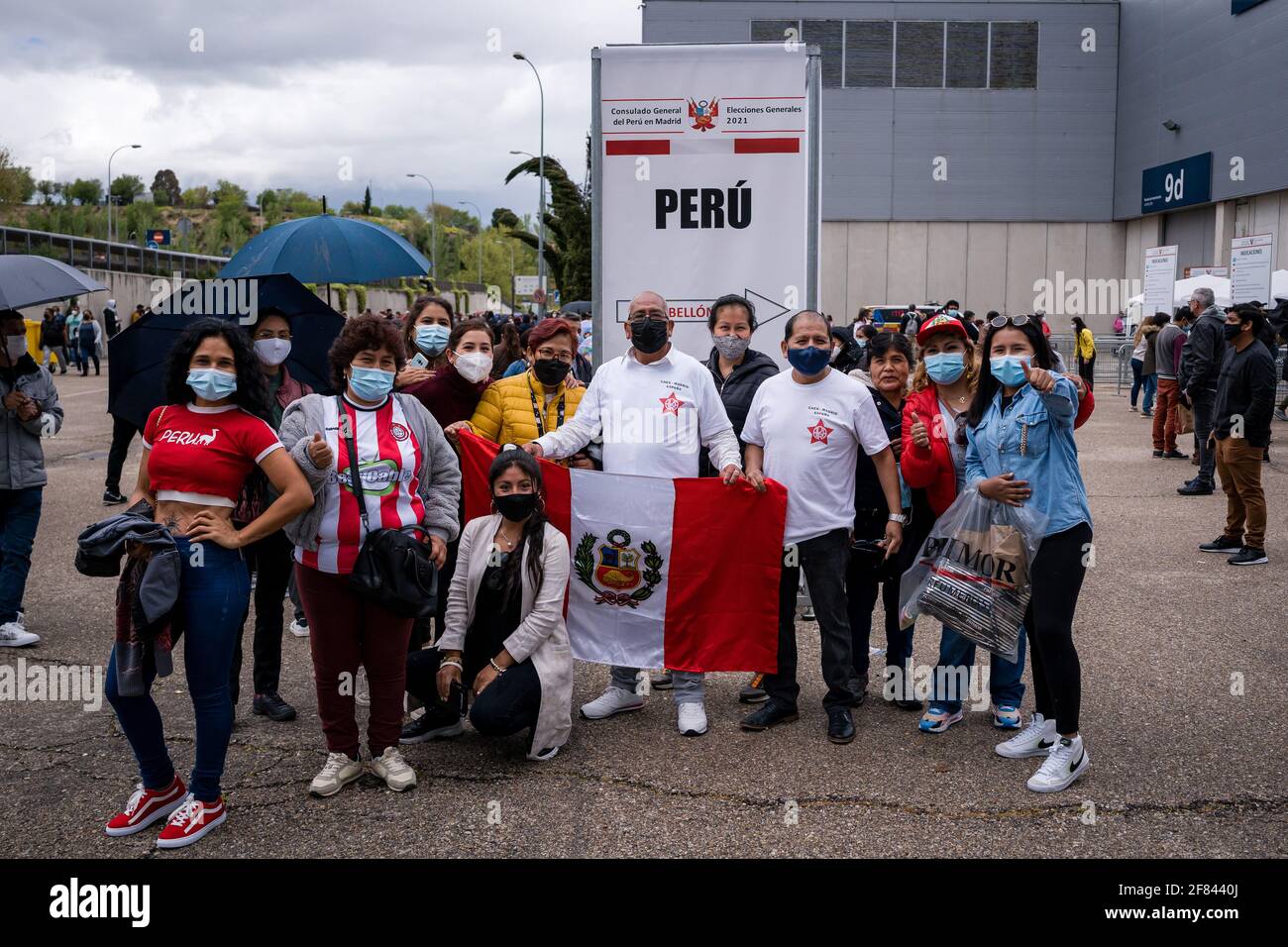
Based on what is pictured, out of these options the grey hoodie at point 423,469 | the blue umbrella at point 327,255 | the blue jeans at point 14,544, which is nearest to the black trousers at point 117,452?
the blue jeans at point 14,544

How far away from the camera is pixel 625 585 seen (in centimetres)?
590

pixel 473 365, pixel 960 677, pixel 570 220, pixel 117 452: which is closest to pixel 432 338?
pixel 473 365

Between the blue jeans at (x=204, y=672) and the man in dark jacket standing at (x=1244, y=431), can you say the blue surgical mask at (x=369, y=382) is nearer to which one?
the blue jeans at (x=204, y=672)

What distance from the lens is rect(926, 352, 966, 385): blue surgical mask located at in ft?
18.2

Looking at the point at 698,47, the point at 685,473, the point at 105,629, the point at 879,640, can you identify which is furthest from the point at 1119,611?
the point at 105,629

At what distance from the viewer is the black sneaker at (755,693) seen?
6082 mm

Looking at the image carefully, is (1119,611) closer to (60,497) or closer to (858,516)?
(858,516)

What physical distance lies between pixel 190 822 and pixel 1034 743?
348 centimetres

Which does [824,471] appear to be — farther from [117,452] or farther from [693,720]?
[117,452]

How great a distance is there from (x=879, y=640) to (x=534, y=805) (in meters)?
3.24

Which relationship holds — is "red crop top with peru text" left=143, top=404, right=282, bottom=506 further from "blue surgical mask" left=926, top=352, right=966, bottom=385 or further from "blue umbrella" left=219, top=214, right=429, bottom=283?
"blue surgical mask" left=926, top=352, right=966, bottom=385

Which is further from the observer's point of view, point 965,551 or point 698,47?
point 698,47

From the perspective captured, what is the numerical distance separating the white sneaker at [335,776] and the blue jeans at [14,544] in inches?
126

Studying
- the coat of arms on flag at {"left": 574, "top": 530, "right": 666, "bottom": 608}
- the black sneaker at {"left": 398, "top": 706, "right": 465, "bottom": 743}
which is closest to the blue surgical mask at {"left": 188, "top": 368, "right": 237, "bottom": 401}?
the black sneaker at {"left": 398, "top": 706, "right": 465, "bottom": 743}
